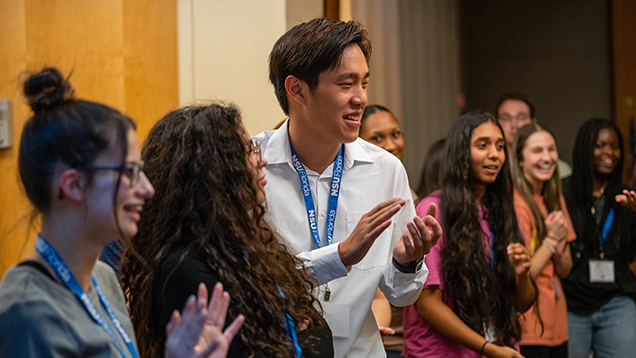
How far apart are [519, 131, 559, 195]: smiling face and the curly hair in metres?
0.03

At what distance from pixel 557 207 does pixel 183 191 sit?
9.22 ft

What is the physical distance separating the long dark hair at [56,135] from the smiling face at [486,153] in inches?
79.3

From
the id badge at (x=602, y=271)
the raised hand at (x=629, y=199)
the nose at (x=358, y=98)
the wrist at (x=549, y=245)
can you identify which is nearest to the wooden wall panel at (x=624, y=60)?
the id badge at (x=602, y=271)

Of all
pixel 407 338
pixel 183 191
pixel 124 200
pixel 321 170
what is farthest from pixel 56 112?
pixel 407 338

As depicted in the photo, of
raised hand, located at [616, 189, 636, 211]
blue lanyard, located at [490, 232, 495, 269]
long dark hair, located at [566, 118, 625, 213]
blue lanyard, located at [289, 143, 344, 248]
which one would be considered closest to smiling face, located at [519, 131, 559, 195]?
long dark hair, located at [566, 118, 625, 213]

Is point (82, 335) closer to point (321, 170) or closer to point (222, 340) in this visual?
point (222, 340)

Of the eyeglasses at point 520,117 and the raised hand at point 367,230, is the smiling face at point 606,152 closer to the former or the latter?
the eyeglasses at point 520,117

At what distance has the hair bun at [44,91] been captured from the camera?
1212 mm

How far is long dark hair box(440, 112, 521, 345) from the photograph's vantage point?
105 inches

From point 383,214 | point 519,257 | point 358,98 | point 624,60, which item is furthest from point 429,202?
point 624,60

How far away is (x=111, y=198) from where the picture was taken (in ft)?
3.91

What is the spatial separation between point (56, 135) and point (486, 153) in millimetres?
2156

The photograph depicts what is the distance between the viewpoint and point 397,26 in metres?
5.35

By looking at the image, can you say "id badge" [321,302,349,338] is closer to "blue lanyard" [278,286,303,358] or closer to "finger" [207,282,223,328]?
"blue lanyard" [278,286,303,358]
